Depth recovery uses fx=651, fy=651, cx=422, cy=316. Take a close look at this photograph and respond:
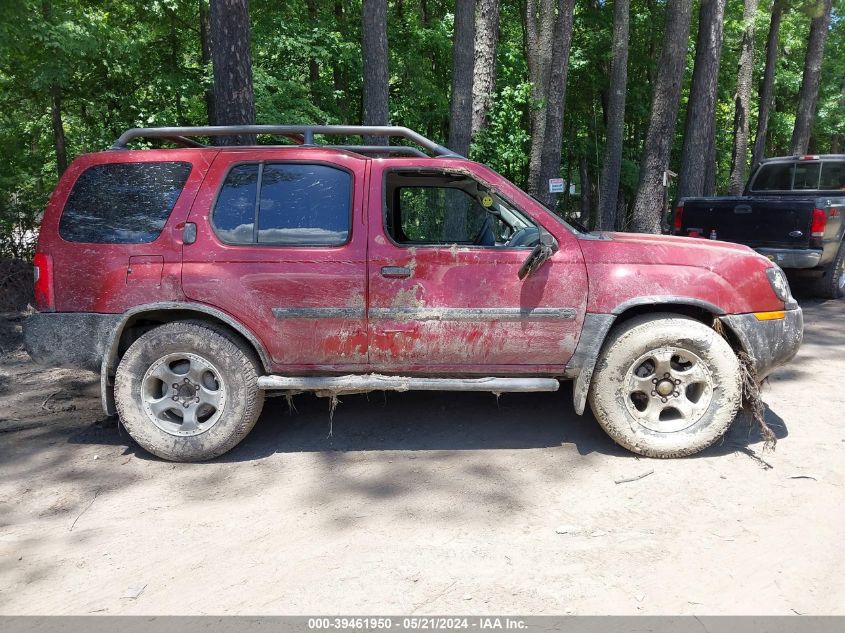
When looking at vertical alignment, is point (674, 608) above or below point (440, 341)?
below

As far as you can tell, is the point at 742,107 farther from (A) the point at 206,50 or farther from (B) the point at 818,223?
(A) the point at 206,50

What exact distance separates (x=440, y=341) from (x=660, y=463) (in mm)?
1610

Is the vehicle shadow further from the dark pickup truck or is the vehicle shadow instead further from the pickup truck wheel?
the dark pickup truck

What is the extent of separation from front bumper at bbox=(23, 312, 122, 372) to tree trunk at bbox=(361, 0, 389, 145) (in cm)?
637

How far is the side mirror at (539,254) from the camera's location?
405 cm

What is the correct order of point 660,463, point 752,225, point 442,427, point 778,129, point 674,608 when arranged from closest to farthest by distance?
1. point 674,608
2. point 660,463
3. point 442,427
4. point 752,225
5. point 778,129

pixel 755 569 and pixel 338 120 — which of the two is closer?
pixel 755 569

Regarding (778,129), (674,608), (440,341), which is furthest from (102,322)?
(778,129)

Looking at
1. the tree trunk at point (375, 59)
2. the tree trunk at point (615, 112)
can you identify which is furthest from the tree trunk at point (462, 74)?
the tree trunk at point (615, 112)

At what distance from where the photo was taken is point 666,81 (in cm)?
1325

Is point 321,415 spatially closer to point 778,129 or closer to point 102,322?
point 102,322

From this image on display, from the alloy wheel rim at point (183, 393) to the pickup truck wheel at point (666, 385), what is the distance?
248 centimetres

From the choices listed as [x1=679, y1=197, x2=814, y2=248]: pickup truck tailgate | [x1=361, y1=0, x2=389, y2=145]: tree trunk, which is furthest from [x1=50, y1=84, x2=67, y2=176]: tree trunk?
[x1=679, y1=197, x2=814, y2=248]: pickup truck tailgate

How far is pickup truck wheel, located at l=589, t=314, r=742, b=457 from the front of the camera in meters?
4.14
